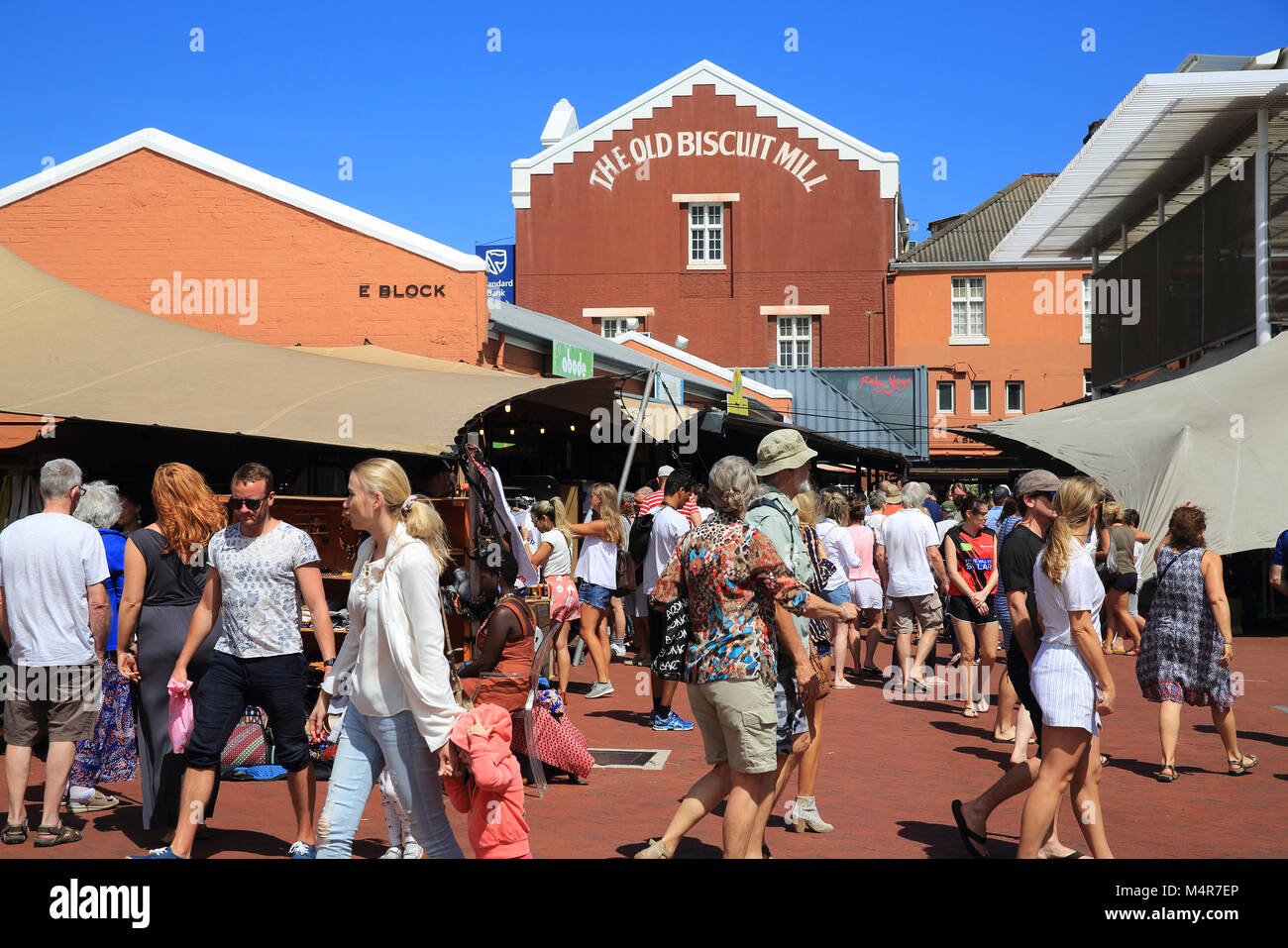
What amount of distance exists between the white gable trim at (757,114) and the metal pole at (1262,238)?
66.8ft

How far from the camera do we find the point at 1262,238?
15750 mm

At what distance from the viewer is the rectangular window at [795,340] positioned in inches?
1452

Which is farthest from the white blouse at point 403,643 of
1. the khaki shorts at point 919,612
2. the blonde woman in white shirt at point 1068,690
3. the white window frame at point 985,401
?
the white window frame at point 985,401

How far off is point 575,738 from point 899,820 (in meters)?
1.99

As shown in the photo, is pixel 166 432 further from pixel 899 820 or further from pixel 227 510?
pixel 899 820

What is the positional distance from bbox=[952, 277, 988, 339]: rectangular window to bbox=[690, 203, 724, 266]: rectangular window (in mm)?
7619

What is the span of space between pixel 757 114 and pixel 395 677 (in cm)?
3369

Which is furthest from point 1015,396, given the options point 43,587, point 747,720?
point 43,587

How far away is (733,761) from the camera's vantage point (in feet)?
16.7

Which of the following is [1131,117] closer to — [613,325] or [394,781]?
[394,781]

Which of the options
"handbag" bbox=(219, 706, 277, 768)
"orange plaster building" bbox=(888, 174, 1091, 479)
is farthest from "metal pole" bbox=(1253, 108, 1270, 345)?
"orange plaster building" bbox=(888, 174, 1091, 479)

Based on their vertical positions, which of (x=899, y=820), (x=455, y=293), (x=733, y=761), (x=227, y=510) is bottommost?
(x=899, y=820)
